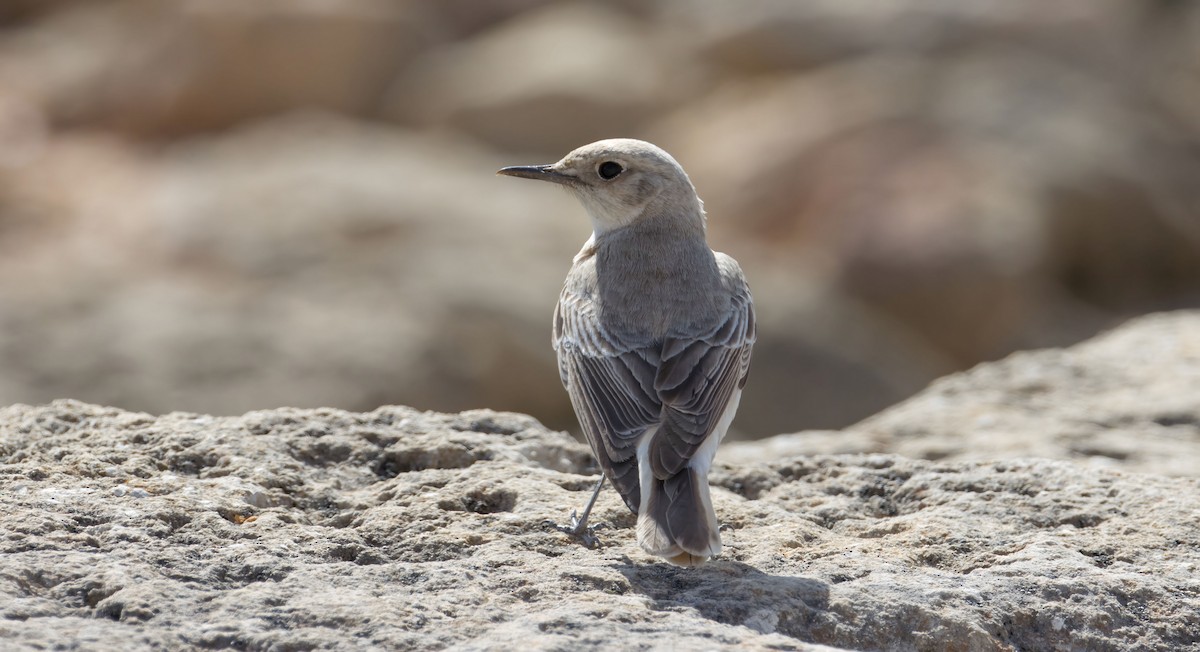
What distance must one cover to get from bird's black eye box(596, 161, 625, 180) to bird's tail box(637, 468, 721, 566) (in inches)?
84.1

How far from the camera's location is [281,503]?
5.57m

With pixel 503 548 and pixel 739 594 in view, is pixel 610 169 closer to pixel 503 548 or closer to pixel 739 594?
pixel 503 548

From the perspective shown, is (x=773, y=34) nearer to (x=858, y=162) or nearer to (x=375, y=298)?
(x=858, y=162)

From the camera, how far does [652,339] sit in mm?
5891

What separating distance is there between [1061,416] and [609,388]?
137 inches

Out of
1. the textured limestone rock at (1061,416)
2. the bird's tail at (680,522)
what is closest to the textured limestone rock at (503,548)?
the bird's tail at (680,522)

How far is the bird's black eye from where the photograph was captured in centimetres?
678

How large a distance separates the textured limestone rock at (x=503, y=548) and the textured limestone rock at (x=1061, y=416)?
1.05m

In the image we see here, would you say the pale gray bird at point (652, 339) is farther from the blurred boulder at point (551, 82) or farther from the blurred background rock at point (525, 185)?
the blurred boulder at point (551, 82)

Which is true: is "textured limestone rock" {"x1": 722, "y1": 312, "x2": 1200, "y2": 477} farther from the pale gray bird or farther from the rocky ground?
the pale gray bird

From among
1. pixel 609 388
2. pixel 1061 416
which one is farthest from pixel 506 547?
pixel 1061 416

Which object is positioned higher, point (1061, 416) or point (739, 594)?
point (1061, 416)

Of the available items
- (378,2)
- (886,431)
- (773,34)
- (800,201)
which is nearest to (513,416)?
(886,431)

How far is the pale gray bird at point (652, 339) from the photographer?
16.7 feet
